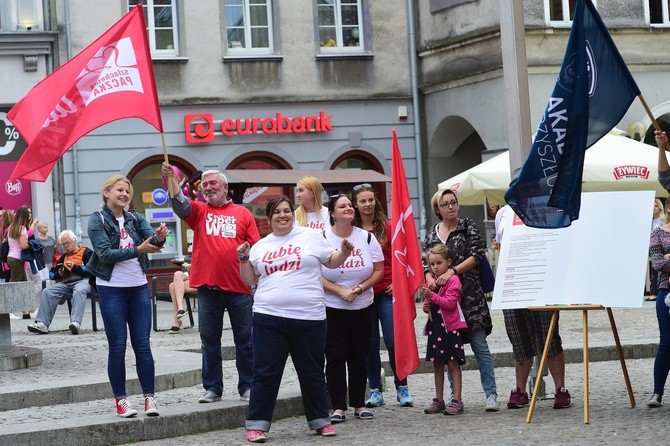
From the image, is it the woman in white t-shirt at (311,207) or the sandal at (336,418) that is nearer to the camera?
the sandal at (336,418)

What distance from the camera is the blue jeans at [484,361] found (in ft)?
36.9

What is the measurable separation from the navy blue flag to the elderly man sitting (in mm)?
9962

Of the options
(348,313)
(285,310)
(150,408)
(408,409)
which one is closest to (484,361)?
(408,409)

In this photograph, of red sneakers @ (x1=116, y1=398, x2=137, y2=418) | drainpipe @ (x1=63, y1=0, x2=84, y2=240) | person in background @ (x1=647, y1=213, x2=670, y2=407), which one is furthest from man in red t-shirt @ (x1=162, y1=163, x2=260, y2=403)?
drainpipe @ (x1=63, y1=0, x2=84, y2=240)

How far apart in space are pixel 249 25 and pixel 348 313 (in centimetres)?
1866

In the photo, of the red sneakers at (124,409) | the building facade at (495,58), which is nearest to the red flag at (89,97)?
the red sneakers at (124,409)

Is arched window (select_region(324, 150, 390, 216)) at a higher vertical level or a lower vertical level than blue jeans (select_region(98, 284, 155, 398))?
higher

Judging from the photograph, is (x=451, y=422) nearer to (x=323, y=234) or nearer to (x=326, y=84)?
(x=323, y=234)

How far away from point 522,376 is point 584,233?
52.9 inches

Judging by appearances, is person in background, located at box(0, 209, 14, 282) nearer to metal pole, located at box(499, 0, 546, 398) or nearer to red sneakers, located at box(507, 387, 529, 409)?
metal pole, located at box(499, 0, 546, 398)

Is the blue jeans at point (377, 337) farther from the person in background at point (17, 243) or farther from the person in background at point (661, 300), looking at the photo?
the person in background at point (17, 243)

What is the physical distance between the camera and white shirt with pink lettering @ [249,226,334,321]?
32.8ft

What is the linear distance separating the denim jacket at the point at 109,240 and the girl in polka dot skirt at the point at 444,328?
87.2 inches

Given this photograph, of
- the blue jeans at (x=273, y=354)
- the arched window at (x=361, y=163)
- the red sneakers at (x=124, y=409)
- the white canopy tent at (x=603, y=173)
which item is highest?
the arched window at (x=361, y=163)
